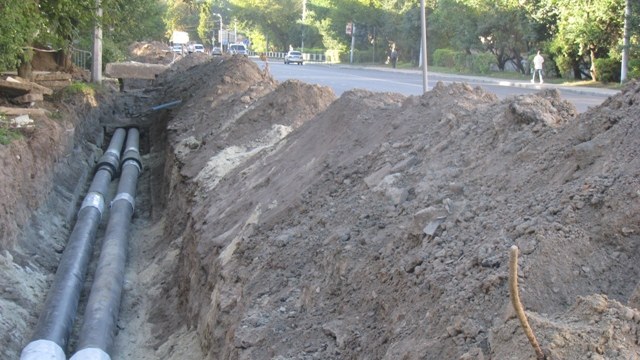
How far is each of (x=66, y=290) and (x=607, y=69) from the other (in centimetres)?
2610

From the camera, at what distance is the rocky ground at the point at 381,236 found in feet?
13.5

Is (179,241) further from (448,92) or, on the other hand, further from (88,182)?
(88,182)

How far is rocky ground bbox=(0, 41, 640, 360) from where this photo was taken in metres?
4.12

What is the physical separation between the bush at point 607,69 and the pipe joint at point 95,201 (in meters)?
22.9

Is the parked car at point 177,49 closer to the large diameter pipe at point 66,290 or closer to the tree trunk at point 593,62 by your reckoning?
the tree trunk at point 593,62

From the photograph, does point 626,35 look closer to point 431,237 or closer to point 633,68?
point 633,68

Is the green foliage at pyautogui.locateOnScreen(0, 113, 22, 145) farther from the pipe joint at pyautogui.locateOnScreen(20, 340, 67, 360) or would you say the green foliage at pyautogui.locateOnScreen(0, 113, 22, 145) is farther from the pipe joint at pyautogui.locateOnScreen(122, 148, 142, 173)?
the pipe joint at pyautogui.locateOnScreen(20, 340, 67, 360)

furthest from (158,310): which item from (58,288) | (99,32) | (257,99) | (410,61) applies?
(410,61)

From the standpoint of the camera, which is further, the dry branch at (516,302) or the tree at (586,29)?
the tree at (586,29)

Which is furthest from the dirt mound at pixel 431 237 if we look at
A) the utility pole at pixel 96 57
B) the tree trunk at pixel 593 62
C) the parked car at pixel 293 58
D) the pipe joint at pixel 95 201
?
the parked car at pixel 293 58

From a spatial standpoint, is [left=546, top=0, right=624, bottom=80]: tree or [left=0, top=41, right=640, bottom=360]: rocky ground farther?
[left=546, top=0, right=624, bottom=80]: tree

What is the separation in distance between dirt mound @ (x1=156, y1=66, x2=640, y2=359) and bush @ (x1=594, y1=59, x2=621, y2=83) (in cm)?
2365

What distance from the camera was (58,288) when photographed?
30.5 ft

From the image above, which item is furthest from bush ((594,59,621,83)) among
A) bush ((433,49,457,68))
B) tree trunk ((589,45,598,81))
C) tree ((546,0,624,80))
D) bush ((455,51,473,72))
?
bush ((433,49,457,68))
